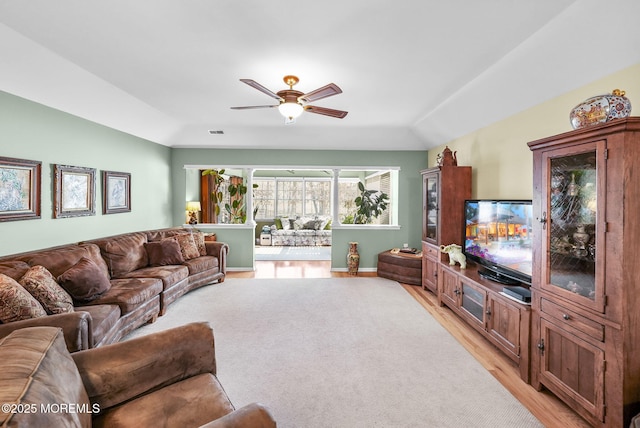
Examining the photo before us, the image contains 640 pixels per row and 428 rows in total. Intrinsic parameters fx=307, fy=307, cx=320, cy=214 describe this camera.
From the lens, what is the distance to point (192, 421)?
1.33 m

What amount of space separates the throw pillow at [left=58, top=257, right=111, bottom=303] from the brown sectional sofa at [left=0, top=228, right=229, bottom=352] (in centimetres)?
2

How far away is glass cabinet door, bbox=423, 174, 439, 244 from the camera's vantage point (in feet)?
14.6

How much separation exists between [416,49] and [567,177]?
61.1 inches

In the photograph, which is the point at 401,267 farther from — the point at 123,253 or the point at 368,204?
the point at 123,253

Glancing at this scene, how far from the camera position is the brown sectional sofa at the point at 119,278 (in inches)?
84.0

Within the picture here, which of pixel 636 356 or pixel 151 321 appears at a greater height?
→ pixel 636 356

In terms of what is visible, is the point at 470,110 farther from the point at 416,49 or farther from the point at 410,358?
the point at 410,358

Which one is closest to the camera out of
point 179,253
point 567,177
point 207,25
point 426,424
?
point 426,424

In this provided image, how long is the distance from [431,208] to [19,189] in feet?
16.1

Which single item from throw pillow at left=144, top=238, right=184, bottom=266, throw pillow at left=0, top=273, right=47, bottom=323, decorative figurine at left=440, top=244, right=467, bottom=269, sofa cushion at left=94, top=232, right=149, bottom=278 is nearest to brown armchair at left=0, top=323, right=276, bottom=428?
throw pillow at left=0, top=273, right=47, bottom=323

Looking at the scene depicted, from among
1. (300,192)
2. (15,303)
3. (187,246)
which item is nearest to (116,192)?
(187,246)

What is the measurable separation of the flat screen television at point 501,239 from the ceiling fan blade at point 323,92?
6.75ft

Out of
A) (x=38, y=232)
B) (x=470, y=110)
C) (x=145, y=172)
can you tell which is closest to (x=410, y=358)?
(x=470, y=110)

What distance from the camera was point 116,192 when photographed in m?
4.52
